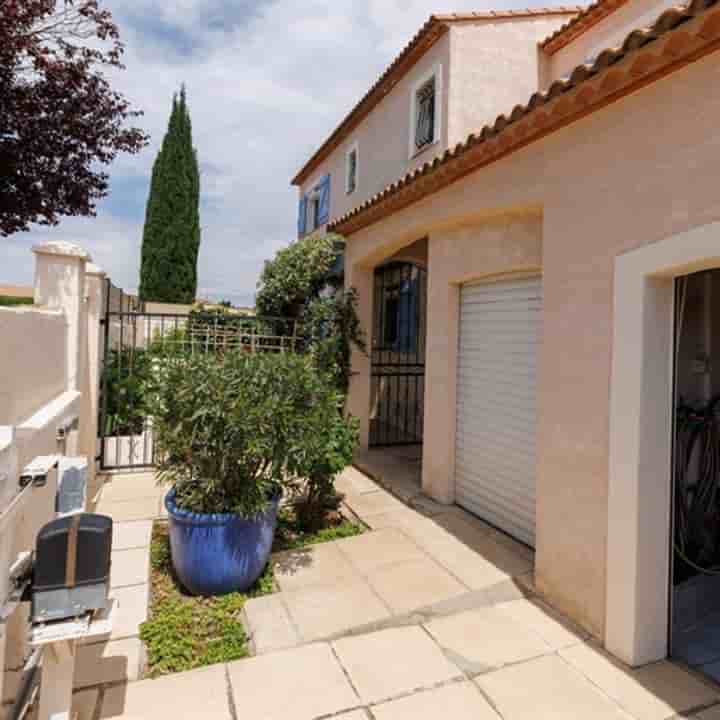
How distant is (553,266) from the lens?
14.8ft

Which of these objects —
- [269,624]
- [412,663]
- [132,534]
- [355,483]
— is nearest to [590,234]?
[412,663]

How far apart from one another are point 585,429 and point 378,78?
456 inches

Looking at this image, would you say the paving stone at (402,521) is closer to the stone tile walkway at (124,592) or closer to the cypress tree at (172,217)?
the stone tile walkway at (124,592)

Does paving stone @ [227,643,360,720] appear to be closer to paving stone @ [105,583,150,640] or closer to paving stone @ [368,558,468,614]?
paving stone @ [368,558,468,614]

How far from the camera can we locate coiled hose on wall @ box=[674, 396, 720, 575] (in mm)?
4949

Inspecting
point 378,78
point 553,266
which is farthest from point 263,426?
point 378,78

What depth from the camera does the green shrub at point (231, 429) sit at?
452cm

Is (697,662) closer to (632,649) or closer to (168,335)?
(632,649)

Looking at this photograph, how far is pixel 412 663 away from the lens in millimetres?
3578

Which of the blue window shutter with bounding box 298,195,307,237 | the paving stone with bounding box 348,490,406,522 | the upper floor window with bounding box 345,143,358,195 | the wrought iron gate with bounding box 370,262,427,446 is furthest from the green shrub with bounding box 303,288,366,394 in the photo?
the blue window shutter with bounding box 298,195,307,237

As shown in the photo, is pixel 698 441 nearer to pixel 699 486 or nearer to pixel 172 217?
pixel 699 486

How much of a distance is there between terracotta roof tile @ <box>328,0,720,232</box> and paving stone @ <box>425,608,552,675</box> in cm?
465

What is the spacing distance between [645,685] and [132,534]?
219 inches

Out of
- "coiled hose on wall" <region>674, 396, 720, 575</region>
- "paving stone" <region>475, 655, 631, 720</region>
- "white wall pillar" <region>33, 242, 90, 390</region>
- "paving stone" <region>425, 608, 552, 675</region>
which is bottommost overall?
"paving stone" <region>475, 655, 631, 720</region>
